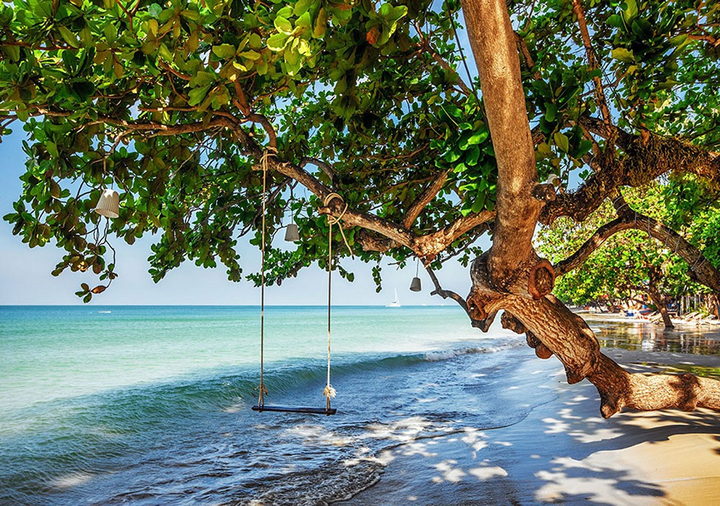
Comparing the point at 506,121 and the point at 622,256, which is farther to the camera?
the point at 622,256

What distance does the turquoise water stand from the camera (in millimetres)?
6090

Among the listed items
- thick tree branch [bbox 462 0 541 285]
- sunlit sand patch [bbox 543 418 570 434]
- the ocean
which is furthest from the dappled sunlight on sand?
thick tree branch [bbox 462 0 541 285]

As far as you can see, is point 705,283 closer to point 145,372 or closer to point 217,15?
point 217,15

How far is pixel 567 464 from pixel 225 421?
Answer: 7.63 m

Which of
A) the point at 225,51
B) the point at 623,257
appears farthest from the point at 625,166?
the point at 623,257

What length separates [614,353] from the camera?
45.3 ft

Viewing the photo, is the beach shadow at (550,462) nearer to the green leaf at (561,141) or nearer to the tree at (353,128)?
the tree at (353,128)

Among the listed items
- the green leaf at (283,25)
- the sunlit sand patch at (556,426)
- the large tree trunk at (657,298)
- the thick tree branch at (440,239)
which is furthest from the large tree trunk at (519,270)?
the large tree trunk at (657,298)

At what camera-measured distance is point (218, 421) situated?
10.5 meters

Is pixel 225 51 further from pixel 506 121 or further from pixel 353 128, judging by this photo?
pixel 353 128

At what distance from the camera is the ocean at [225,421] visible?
19.9 ft

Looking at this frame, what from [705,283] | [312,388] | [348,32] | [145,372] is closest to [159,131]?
[348,32]

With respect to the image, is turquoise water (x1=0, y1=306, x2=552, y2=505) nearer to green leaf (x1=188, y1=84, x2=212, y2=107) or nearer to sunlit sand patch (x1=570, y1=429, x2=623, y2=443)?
sunlit sand patch (x1=570, y1=429, x2=623, y2=443)

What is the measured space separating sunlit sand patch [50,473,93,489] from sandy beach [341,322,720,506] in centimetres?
448
